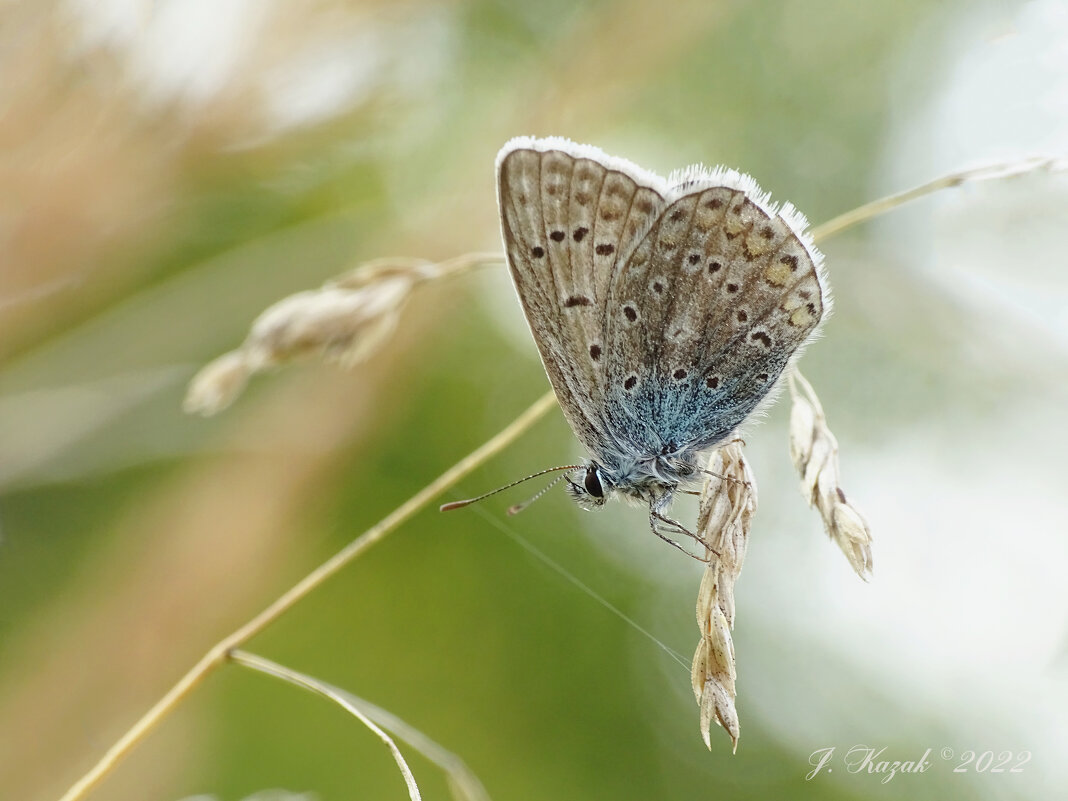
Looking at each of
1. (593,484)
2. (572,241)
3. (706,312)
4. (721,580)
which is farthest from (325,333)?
(721,580)

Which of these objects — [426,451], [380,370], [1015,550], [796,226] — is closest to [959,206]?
[1015,550]

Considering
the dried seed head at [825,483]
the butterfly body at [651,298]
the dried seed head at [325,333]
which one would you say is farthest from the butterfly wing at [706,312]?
the dried seed head at [325,333]

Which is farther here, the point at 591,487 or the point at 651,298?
the point at 591,487

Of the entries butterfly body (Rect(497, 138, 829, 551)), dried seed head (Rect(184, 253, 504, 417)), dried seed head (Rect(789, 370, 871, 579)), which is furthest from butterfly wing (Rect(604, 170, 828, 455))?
dried seed head (Rect(184, 253, 504, 417))

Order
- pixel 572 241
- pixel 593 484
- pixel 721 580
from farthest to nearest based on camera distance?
pixel 593 484
pixel 572 241
pixel 721 580

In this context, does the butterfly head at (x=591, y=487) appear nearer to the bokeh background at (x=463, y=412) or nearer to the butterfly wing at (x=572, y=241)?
the butterfly wing at (x=572, y=241)

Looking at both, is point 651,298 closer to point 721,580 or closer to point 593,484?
point 593,484
